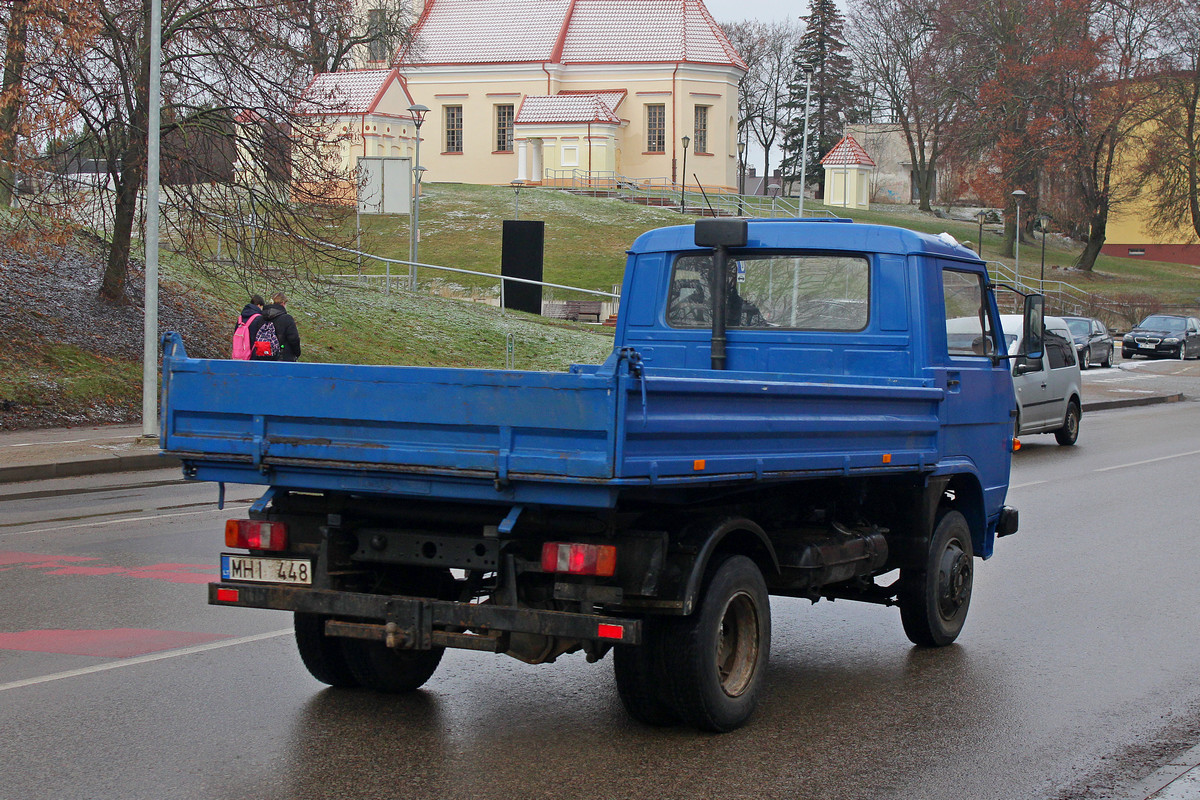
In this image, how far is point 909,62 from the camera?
88375 millimetres

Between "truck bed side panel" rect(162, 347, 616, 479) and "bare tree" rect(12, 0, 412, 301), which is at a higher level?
"bare tree" rect(12, 0, 412, 301)

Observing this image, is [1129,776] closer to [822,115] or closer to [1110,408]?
[1110,408]

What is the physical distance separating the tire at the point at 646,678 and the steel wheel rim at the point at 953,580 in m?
2.43

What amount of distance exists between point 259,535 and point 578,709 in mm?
1719

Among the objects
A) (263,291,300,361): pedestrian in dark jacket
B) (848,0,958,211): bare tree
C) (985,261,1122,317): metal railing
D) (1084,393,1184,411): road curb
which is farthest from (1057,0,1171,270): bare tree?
(263,291,300,361): pedestrian in dark jacket

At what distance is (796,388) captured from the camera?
5719 mm

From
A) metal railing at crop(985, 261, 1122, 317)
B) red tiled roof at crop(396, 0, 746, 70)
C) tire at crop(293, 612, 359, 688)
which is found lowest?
tire at crop(293, 612, 359, 688)

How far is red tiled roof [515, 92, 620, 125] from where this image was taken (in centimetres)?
7325

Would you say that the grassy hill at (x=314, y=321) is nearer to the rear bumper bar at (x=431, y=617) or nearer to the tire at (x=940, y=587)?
the rear bumper bar at (x=431, y=617)

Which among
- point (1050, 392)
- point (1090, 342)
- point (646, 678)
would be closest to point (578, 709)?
point (646, 678)

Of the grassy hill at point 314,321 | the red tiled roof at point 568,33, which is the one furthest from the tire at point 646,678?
the red tiled roof at point 568,33

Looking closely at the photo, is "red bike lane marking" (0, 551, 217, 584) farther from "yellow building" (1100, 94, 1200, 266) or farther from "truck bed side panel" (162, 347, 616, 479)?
"yellow building" (1100, 94, 1200, 266)

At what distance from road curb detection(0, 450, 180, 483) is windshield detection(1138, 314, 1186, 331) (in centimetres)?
4059

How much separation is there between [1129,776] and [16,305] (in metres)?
22.0
